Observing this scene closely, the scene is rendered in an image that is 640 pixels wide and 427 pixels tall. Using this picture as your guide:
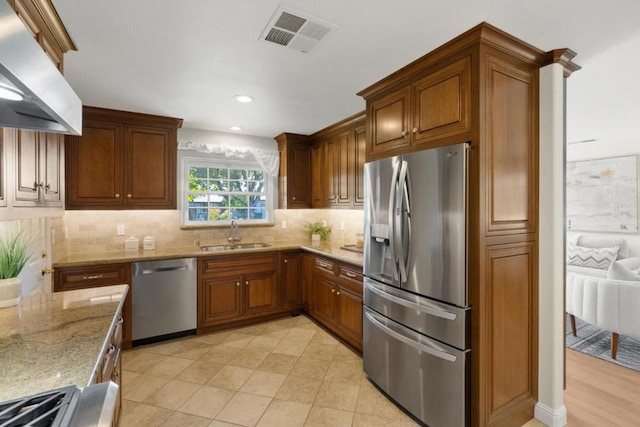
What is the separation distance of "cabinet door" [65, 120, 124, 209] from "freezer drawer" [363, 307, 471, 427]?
299cm

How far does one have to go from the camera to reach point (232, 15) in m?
1.58

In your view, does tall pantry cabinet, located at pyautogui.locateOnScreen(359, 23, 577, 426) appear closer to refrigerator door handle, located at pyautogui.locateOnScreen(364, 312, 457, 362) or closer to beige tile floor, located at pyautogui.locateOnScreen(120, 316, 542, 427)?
refrigerator door handle, located at pyautogui.locateOnScreen(364, 312, 457, 362)

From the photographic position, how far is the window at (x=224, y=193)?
3.94 meters

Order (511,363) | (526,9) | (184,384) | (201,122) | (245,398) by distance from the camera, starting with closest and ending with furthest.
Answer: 1. (526,9)
2. (511,363)
3. (245,398)
4. (184,384)
5. (201,122)

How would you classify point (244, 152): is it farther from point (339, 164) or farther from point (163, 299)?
point (163, 299)

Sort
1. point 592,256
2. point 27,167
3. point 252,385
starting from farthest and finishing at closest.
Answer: point 592,256, point 252,385, point 27,167

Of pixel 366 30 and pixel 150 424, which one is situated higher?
pixel 366 30

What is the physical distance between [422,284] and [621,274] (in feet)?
7.94

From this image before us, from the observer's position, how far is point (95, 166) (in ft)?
10.3

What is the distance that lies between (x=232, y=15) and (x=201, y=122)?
2.23 metres

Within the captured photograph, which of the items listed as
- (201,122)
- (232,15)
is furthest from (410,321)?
(201,122)

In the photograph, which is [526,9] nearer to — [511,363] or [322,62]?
[322,62]

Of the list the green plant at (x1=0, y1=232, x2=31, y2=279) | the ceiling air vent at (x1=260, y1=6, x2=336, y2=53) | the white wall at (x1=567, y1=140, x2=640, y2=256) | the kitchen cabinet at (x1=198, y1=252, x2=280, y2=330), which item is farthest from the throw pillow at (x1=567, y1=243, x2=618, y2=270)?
the green plant at (x1=0, y1=232, x2=31, y2=279)

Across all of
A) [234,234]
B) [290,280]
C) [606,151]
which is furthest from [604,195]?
[234,234]
